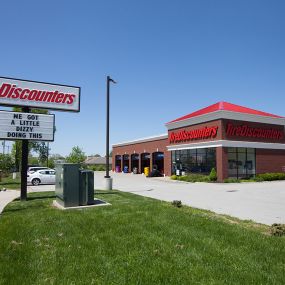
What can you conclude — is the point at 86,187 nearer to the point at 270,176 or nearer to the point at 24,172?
the point at 24,172

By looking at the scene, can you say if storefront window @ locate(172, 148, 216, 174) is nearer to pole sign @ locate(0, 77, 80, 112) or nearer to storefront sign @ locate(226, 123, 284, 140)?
storefront sign @ locate(226, 123, 284, 140)

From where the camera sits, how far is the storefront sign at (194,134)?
109 ft

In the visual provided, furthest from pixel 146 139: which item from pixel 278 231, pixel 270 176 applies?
pixel 278 231

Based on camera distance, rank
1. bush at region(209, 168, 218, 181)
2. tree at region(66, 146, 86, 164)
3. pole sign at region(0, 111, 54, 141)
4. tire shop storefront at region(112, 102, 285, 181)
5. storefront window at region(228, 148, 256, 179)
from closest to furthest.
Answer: pole sign at region(0, 111, 54, 141) → bush at region(209, 168, 218, 181) → tire shop storefront at region(112, 102, 285, 181) → storefront window at region(228, 148, 256, 179) → tree at region(66, 146, 86, 164)

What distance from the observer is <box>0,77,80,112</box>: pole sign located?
51.9ft

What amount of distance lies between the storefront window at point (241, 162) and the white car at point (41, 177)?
1689cm

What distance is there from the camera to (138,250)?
Result: 685cm

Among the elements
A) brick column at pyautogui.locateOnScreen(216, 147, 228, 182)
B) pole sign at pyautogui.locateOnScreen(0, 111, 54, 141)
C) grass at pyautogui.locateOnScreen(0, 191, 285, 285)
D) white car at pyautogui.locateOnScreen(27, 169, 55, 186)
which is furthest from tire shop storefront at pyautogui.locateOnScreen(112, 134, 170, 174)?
grass at pyautogui.locateOnScreen(0, 191, 285, 285)

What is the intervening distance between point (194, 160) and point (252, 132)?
6785 millimetres

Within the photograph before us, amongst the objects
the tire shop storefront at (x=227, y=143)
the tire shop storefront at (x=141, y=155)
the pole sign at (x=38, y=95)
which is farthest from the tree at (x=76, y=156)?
the pole sign at (x=38, y=95)

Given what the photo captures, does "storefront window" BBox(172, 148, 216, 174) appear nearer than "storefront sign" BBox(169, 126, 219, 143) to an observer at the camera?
No

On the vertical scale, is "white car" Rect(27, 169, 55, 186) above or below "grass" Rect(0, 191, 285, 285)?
above

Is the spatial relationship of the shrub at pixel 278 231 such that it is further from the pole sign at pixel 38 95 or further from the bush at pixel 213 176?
the bush at pixel 213 176

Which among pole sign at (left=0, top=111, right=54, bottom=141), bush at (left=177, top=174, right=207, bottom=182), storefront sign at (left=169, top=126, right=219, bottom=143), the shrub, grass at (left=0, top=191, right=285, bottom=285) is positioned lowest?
grass at (left=0, top=191, right=285, bottom=285)
